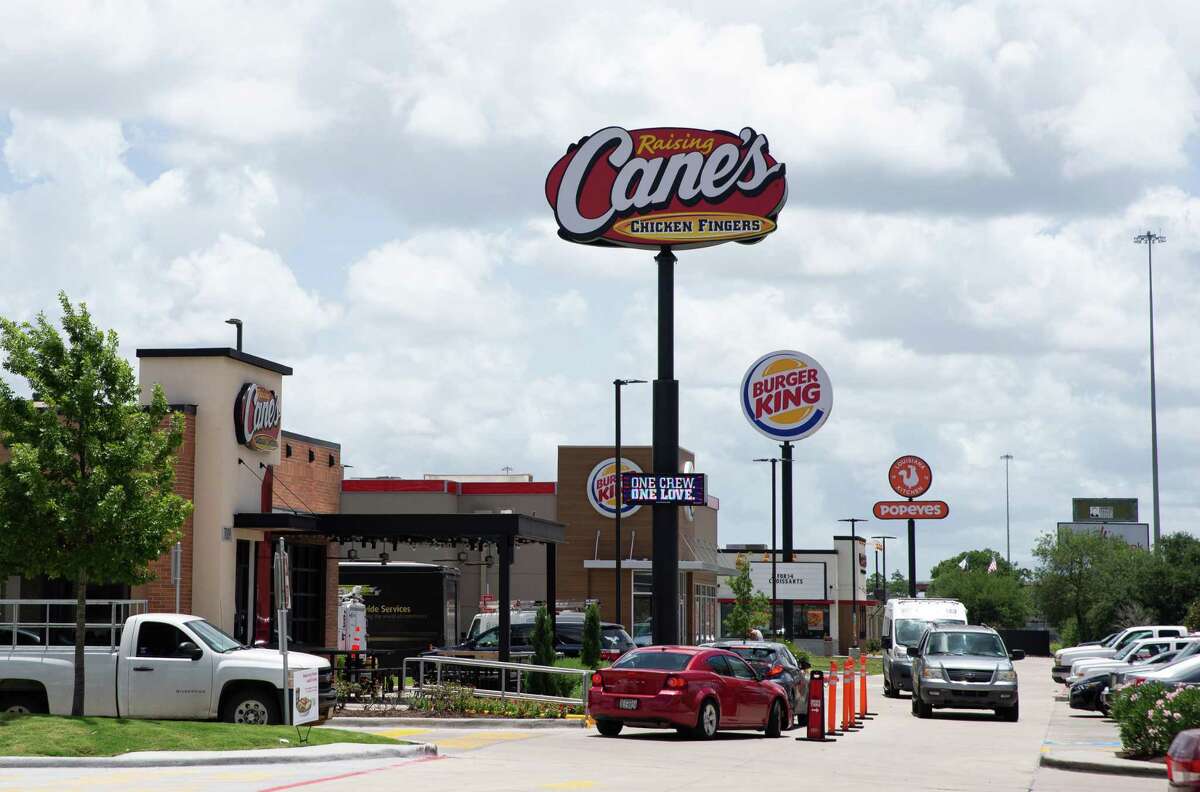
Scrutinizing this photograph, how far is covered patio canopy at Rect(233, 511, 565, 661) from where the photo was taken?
3222 cm

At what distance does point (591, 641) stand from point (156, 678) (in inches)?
535

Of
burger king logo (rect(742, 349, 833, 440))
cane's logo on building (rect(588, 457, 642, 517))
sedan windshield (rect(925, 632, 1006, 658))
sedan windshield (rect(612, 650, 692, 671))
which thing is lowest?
sedan windshield (rect(925, 632, 1006, 658))

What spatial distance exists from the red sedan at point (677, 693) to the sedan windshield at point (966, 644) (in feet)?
27.9

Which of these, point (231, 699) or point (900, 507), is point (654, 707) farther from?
point (900, 507)

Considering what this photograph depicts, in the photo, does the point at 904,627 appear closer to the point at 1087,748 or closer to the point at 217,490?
the point at 1087,748

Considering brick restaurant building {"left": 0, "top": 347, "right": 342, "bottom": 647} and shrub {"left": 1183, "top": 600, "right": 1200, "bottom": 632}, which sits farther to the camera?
shrub {"left": 1183, "top": 600, "right": 1200, "bottom": 632}

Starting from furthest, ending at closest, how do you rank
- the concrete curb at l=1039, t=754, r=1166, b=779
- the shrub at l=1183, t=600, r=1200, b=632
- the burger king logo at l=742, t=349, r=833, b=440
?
the shrub at l=1183, t=600, r=1200, b=632, the burger king logo at l=742, t=349, r=833, b=440, the concrete curb at l=1039, t=754, r=1166, b=779

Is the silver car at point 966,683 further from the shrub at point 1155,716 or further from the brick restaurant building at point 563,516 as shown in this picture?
the brick restaurant building at point 563,516

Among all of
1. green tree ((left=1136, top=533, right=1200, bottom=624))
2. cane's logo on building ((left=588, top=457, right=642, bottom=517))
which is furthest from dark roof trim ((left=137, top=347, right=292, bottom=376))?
green tree ((left=1136, top=533, right=1200, bottom=624))

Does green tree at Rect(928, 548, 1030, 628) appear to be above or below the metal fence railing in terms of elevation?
below

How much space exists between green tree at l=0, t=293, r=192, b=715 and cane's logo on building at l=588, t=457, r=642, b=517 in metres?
39.5

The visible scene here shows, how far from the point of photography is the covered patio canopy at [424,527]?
32219mm

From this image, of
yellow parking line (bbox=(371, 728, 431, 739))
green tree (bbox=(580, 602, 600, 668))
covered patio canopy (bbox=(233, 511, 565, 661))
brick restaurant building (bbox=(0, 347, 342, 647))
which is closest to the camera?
yellow parking line (bbox=(371, 728, 431, 739))

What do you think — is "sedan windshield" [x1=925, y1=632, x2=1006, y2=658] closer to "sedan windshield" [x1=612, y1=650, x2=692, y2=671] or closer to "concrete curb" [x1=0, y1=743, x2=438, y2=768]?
"sedan windshield" [x1=612, y1=650, x2=692, y2=671]
